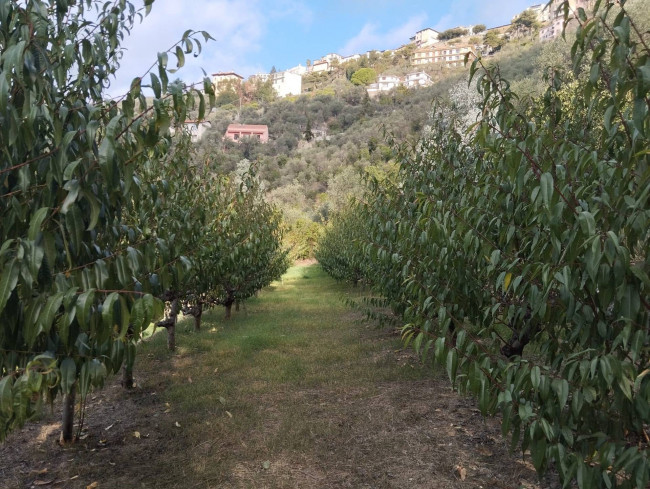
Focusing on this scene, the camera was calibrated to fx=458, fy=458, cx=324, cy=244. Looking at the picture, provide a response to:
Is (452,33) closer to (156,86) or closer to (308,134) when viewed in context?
(308,134)

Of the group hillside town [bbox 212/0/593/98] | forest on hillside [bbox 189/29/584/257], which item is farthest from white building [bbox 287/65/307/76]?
forest on hillside [bbox 189/29/584/257]

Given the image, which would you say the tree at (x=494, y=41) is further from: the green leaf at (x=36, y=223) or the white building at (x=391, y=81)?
the green leaf at (x=36, y=223)

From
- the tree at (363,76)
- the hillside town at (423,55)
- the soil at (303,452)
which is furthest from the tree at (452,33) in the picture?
the soil at (303,452)

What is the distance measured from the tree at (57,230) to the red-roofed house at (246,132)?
6544cm

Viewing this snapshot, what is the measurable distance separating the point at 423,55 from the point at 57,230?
135 meters

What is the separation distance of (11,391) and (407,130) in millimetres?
49410

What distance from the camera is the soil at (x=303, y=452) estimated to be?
407 centimetres

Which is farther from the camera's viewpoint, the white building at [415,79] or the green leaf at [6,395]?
the white building at [415,79]

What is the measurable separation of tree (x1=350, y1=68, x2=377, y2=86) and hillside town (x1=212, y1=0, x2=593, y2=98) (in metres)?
2.11

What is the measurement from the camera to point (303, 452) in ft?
15.1

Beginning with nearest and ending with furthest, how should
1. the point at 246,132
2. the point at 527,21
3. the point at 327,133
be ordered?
the point at 246,132
the point at 327,133
the point at 527,21

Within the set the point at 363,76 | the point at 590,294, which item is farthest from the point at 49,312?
the point at 363,76

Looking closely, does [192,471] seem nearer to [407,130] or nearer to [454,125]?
[454,125]

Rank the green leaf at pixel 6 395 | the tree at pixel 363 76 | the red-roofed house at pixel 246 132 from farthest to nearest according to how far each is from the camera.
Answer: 1. the tree at pixel 363 76
2. the red-roofed house at pixel 246 132
3. the green leaf at pixel 6 395
